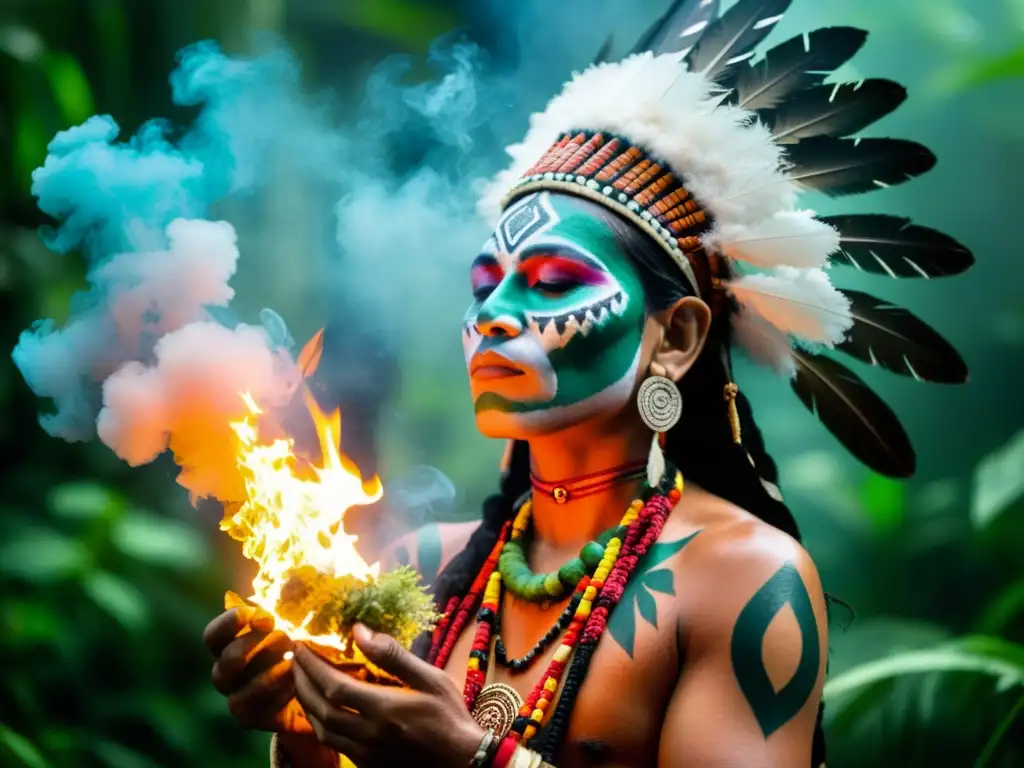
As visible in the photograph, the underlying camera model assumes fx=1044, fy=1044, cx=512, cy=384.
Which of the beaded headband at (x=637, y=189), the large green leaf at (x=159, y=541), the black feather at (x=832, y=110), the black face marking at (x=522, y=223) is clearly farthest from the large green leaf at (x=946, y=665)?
the large green leaf at (x=159, y=541)

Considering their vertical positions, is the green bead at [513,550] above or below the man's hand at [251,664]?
above

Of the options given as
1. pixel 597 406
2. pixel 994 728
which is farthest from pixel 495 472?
pixel 597 406

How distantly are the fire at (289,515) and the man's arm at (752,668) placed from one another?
1.79 feet

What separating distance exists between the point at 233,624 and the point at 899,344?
54.0 inches

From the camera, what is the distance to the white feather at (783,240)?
1.89 meters

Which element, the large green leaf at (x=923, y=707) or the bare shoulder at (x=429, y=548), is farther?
the large green leaf at (x=923, y=707)

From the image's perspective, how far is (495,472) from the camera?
4.02 metres

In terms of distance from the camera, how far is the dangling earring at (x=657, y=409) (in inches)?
73.9

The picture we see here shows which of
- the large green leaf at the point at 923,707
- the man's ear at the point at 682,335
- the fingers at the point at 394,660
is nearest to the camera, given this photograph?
the fingers at the point at 394,660

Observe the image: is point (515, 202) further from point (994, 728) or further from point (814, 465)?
point (814, 465)

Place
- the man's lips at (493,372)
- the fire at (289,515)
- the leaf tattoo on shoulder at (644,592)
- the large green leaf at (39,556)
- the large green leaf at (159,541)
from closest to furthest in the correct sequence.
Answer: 1. the fire at (289,515)
2. the leaf tattoo on shoulder at (644,592)
3. the man's lips at (493,372)
4. the large green leaf at (39,556)
5. the large green leaf at (159,541)

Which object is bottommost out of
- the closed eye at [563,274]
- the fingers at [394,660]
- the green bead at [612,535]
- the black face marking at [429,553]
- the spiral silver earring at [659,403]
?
the fingers at [394,660]

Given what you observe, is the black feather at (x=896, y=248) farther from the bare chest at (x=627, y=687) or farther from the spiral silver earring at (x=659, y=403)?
the bare chest at (x=627, y=687)

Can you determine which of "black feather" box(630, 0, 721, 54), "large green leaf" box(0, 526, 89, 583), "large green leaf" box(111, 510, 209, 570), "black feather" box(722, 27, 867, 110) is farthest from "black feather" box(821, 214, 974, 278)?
"large green leaf" box(0, 526, 89, 583)
